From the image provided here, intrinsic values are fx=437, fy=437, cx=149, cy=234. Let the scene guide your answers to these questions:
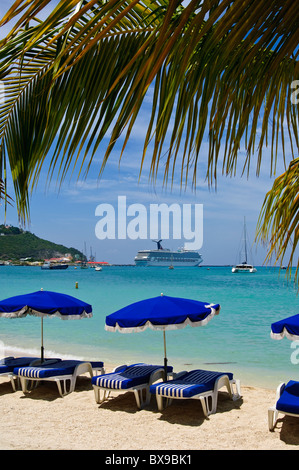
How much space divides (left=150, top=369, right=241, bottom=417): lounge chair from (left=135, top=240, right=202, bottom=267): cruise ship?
478 ft

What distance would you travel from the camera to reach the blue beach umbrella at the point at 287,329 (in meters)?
6.31

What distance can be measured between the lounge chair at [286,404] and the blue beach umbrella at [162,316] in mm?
1570

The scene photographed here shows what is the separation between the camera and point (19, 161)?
1.41 m

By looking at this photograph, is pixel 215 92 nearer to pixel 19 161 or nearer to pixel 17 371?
pixel 19 161

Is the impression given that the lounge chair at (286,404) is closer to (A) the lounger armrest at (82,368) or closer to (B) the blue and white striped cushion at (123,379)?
(B) the blue and white striped cushion at (123,379)

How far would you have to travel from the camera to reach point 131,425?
6383 millimetres

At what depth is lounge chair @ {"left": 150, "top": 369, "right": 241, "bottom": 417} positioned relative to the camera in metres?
6.54

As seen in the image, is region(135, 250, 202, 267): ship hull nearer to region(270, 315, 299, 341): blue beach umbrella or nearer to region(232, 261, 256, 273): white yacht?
region(232, 261, 256, 273): white yacht

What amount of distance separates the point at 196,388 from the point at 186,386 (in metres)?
0.17

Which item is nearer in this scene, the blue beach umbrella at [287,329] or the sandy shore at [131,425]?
the sandy shore at [131,425]

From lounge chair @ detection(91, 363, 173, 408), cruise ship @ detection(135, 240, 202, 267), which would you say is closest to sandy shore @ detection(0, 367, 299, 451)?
lounge chair @ detection(91, 363, 173, 408)

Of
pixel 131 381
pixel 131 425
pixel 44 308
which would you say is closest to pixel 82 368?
pixel 44 308

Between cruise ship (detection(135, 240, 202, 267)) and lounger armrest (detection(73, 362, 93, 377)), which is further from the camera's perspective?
cruise ship (detection(135, 240, 202, 267))

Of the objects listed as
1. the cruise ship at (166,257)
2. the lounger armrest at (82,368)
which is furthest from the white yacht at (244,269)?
the lounger armrest at (82,368)
